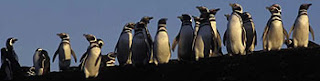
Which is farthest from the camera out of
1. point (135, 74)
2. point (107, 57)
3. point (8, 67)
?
point (107, 57)

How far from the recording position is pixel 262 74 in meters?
11.3

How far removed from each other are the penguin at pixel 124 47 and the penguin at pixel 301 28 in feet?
14.0

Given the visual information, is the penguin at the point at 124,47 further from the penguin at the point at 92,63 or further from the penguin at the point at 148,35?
the penguin at the point at 92,63

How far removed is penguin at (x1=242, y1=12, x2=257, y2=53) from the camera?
631 inches

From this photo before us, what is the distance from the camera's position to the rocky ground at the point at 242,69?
36.4ft

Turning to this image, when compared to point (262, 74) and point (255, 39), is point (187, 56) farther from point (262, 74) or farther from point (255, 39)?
point (262, 74)

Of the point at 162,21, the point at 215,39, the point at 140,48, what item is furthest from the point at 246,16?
the point at 140,48

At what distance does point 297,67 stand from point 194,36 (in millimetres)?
4351

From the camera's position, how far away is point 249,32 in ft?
53.0

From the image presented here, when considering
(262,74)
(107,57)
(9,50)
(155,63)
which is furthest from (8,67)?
(262,74)

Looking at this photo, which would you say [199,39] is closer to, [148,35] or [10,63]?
[148,35]

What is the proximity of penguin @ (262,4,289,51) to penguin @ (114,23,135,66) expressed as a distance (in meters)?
3.48

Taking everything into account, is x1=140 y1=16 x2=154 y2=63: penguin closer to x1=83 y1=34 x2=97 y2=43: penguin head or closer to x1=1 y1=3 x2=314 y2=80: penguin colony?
x1=1 y1=3 x2=314 y2=80: penguin colony

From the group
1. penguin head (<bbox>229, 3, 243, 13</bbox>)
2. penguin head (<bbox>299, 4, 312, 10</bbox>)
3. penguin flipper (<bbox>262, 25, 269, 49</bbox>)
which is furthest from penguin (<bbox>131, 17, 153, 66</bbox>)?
penguin head (<bbox>299, 4, 312, 10</bbox>)
